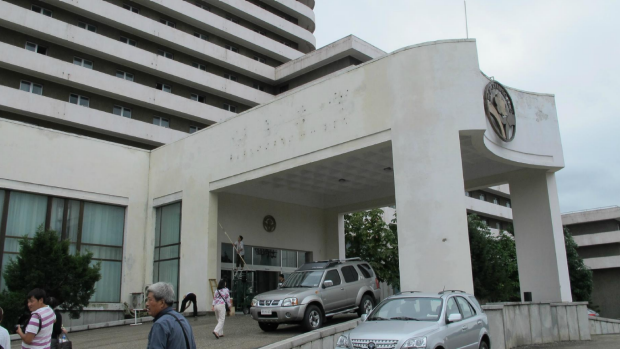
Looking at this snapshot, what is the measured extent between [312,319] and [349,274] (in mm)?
2106

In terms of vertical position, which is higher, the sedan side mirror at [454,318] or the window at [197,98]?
the window at [197,98]

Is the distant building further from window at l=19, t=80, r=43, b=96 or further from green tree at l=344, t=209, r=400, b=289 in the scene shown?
window at l=19, t=80, r=43, b=96

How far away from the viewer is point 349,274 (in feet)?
51.5

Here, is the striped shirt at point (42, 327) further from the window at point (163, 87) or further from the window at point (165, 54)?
the window at point (165, 54)

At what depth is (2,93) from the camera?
122 ft

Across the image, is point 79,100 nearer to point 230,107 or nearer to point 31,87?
point 31,87

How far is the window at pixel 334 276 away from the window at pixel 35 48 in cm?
3468

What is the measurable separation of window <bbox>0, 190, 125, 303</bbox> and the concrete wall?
52.2 ft

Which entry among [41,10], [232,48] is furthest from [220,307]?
[232,48]

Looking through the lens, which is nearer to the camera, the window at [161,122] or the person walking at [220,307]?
the person walking at [220,307]

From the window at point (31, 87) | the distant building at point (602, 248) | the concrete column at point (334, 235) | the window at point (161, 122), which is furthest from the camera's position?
the distant building at point (602, 248)

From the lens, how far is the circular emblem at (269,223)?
82.2 feet

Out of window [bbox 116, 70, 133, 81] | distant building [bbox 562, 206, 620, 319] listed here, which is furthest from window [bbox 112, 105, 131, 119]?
distant building [bbox 562, 206, 620, 319]

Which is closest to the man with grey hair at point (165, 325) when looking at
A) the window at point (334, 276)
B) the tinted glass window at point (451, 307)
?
the tinted glass window at point (451, 307)
